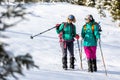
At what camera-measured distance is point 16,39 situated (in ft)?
67.5

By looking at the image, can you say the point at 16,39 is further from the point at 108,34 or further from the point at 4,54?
the point at 4,54

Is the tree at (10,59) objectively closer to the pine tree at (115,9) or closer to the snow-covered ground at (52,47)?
the snow-covered ground at (52,47)

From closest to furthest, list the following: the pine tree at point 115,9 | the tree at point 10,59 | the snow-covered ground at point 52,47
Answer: the tree at point 10,59 < the snow-covered ground at point 52,47 < the pine tree at point 115,9

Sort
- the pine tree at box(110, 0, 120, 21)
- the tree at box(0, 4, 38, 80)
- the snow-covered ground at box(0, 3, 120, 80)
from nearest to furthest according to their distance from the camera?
1. the tree at box(0, 4, 38, 80)
2. the snow-covered ground at box(0, 3, 120, 80)
3. the pine tree at box(110, 0, 120, 21)

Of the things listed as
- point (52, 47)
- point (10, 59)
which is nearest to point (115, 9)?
point (52, 47)

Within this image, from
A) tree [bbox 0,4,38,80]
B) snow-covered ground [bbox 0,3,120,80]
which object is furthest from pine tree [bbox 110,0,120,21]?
tree [bbox 0,4,38,80]

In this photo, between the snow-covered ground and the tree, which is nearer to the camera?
the tree

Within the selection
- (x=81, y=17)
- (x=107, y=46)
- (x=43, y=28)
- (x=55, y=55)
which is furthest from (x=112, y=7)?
(x=55, y=55)

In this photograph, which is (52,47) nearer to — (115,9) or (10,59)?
(115,9)

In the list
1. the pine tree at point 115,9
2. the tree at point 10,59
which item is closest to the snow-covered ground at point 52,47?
the tree at point 10,59

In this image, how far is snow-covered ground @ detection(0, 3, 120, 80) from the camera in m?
11.9

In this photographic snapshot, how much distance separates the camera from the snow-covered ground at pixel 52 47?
1191 cm

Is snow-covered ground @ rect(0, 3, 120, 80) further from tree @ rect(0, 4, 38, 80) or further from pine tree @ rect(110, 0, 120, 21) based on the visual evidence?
pine tree @ rect(110, 0, 120, 21)

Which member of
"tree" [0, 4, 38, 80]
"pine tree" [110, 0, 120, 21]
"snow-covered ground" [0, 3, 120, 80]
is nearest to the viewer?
"tree" [0, 4, 38, 80]
